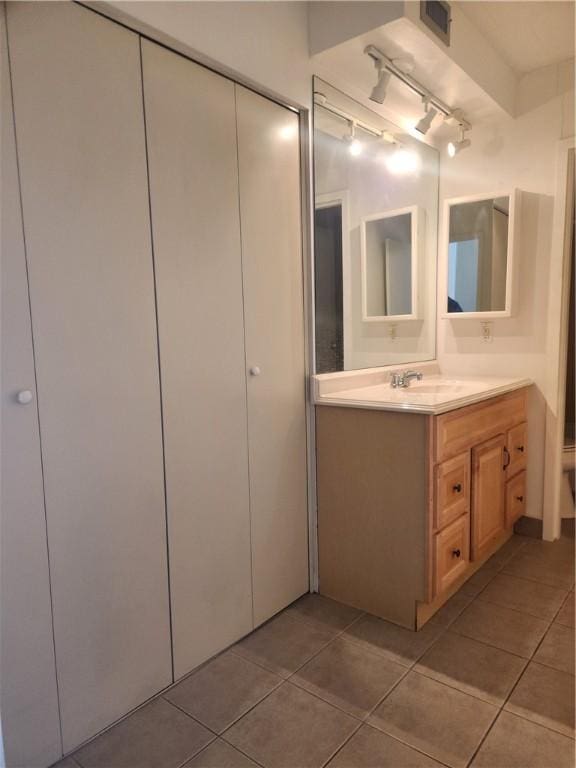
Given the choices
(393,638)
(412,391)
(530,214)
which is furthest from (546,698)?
(530,214)

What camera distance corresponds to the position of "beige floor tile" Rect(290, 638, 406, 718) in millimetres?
1543

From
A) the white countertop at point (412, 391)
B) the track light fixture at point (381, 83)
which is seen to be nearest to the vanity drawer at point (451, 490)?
the white countertop at point (412, 391)

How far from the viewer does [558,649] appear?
5.79 feet

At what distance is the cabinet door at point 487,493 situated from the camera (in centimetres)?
212

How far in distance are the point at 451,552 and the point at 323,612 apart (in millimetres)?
583

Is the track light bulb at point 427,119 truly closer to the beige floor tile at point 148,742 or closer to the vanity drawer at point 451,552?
the vanity drawer at point 451,552

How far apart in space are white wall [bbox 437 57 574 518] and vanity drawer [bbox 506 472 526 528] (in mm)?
82

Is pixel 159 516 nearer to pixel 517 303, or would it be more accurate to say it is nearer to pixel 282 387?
pixel 282 387

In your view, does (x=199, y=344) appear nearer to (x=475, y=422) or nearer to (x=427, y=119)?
(x=475, y=422)

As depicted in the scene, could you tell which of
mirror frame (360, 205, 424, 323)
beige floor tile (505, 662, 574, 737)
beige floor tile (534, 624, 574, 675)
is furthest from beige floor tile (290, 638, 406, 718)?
mirror frame (360, 205, 424, 323)

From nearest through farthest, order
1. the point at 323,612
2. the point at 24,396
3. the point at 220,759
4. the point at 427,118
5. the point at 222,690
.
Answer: the point at 24,396 < the point at 220,759 < the point at 222,690 < the point at 323,612 < the point at 427,118

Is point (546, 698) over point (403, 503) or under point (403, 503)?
under

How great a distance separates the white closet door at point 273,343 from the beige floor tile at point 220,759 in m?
0.56

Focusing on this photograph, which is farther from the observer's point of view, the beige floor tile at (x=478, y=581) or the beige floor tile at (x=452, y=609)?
the beige floor tile at (x=478, y=581)
